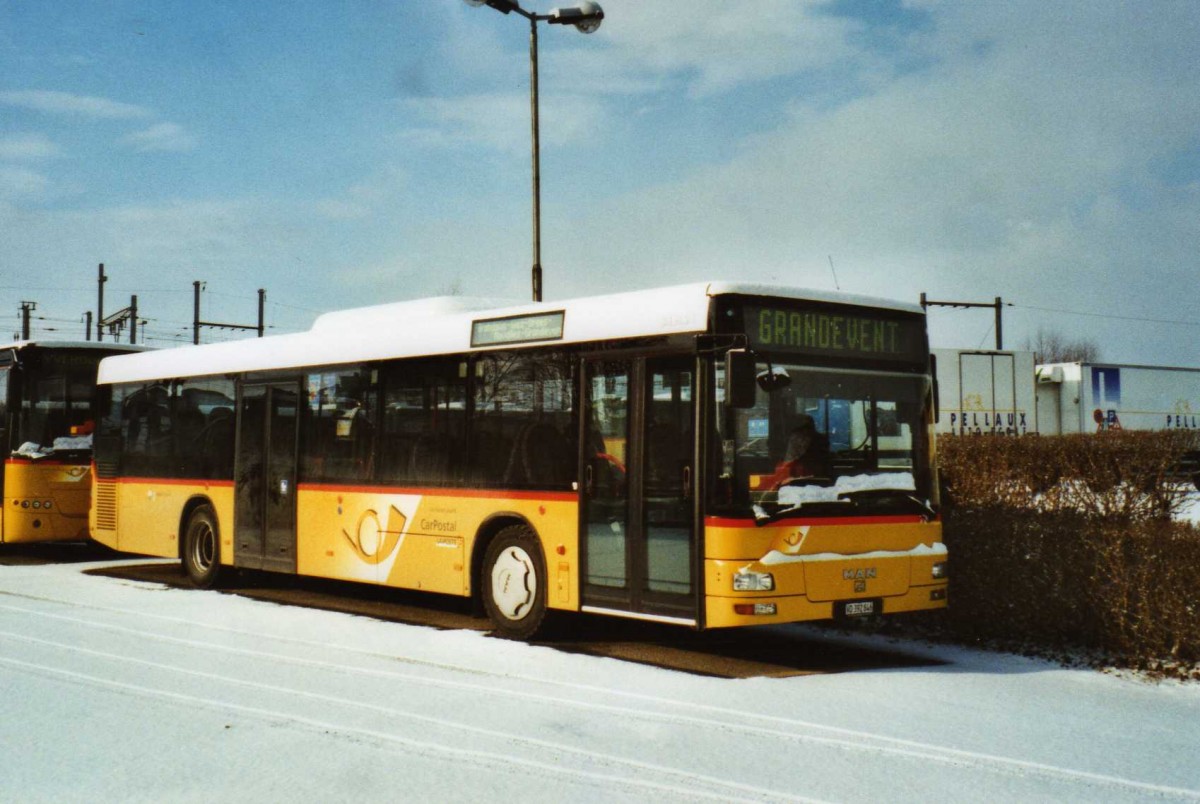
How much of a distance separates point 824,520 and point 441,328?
4.47 metres

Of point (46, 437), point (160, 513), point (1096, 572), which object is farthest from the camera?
point (46, 437)

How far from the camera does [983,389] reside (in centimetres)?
3488

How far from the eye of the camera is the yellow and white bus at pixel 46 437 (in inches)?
714

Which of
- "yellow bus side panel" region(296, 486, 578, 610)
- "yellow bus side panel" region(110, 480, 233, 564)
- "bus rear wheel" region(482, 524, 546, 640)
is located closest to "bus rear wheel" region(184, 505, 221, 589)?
"yellow bus side panel" region(110, 480, 233, 564)

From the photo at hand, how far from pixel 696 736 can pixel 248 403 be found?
9072 mm

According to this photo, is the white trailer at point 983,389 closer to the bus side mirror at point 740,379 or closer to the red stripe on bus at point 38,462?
the red stripe on bus at point 38,462

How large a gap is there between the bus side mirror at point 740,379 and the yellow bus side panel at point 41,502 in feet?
42.0

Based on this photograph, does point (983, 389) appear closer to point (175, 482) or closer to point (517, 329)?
point (175, 482)

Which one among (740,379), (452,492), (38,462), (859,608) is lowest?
(859,608)

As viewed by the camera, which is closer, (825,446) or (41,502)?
(825,446)

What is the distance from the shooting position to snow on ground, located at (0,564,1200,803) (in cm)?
612

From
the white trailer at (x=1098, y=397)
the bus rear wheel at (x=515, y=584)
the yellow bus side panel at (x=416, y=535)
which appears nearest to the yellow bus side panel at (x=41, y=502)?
the yellow bus side panel at (x=416, y=535)

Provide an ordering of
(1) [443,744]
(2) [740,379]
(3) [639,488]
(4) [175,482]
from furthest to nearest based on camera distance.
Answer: (4) [175,482] → (3) [639,488] → (2) [740,379] → (1) [443,744]

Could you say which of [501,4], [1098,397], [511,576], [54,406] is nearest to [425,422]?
[511,576]
